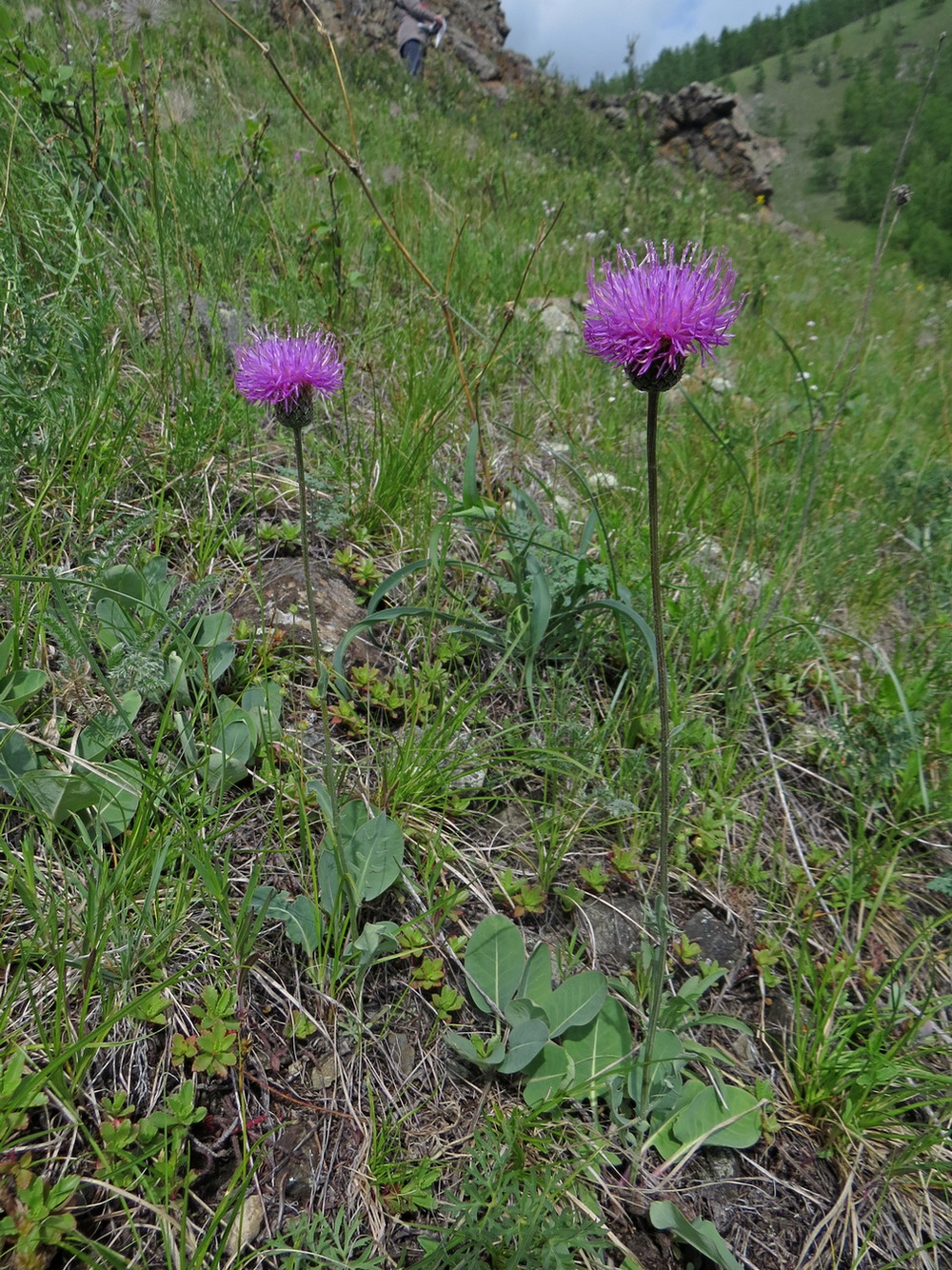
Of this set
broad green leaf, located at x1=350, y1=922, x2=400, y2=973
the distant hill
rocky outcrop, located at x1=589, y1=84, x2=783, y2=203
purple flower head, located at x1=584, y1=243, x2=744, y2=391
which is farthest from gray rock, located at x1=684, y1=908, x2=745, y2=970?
Answer: the distant hill

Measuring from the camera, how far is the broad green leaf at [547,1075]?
1.40 m

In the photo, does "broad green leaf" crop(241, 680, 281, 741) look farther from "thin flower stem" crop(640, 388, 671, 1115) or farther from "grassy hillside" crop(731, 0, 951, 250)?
"grassy hillside" crop(731, 0, 951, 250)

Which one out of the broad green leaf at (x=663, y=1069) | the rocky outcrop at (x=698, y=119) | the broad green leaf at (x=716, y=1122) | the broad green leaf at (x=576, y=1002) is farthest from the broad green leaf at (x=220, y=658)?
the rocky outcrop at (x=698, y=119)

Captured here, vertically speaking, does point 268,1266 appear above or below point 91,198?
below

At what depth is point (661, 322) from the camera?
1117 mm

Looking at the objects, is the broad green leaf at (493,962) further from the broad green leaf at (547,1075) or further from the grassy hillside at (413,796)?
the broad green leaf at (547,1075)

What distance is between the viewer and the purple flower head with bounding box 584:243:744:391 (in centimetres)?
112

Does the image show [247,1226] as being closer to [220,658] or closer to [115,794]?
[115,794]

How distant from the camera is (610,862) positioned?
1.83 metres

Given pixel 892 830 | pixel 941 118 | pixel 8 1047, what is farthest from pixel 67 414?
pixel 941 118

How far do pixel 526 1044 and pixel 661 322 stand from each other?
1.38 metres

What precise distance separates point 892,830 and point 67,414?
2.63m

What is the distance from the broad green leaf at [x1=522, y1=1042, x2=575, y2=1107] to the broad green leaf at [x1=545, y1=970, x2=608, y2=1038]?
1.6 inches

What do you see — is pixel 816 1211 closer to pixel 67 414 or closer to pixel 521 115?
pixel 67 414
